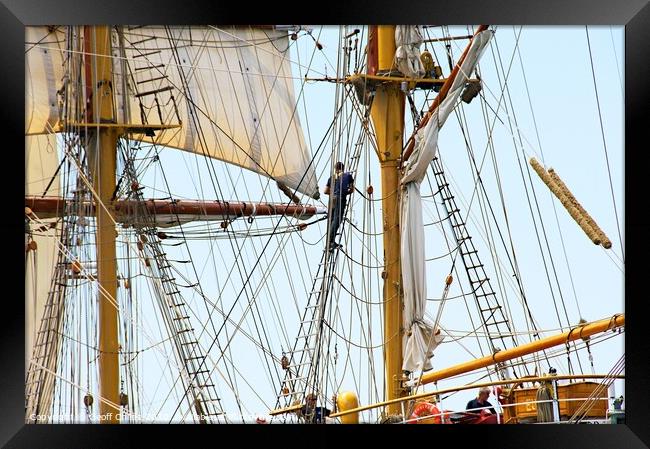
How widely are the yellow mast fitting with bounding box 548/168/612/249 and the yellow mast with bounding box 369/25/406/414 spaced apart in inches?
99.5

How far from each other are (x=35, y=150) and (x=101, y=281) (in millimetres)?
4143

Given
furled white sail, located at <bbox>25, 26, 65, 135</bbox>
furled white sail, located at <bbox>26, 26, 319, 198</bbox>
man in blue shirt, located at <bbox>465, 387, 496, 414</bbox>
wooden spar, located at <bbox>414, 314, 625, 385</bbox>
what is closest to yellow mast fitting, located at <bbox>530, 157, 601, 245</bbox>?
wooden spar, located at <bbox>414, 314, 625, 385</bbox>

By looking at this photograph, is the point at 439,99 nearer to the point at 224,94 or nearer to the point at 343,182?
the point at 343,182

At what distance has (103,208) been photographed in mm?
17578

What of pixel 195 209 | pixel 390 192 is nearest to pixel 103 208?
pixel 390 192

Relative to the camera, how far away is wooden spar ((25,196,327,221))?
19.5 metres

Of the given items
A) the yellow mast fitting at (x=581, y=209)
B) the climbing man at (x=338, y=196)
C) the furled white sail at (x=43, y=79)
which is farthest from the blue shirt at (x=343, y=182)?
the furled white sail at (x=43, y=79)

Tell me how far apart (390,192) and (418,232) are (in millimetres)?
617

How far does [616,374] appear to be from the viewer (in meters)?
11.8

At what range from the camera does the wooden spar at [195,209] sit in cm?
1952

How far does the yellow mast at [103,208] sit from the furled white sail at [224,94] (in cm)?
205
